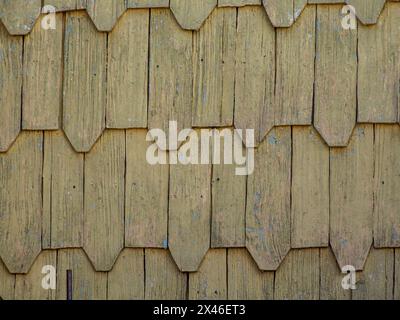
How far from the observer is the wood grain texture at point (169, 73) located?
9.21 feet

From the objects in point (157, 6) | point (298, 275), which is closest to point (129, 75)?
point (157, 6)

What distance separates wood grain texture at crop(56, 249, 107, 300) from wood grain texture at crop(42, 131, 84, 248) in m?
0.04

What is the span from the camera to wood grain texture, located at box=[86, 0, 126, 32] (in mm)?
2801

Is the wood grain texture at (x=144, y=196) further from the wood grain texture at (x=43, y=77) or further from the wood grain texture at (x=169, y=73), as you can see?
the wood grain texture at (x=43, y=77)

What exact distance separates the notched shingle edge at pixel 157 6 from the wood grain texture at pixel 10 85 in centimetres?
5

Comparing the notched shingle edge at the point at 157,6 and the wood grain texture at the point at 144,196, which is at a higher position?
the notched shingle edge at the point at 157,6

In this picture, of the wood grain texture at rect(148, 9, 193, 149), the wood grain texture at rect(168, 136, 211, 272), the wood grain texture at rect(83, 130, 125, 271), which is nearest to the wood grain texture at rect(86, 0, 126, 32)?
the wood grain texture at rect(148, 9, 193, 149)

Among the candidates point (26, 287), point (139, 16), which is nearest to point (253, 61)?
point (139, 16)

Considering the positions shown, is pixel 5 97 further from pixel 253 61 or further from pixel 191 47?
pixel 253 61

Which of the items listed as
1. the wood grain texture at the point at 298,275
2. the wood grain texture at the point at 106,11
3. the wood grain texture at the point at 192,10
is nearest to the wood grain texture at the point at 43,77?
the wood grain texture at the point at 106,11

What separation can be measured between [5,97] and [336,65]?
4.01 ft

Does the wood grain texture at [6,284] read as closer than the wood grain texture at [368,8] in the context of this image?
No
